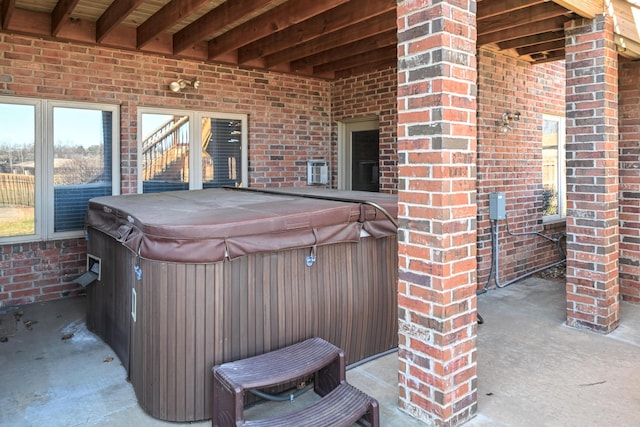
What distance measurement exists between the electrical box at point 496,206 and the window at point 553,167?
1.36 metres

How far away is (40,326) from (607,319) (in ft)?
15.6

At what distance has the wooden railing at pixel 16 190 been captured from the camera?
4367 mm

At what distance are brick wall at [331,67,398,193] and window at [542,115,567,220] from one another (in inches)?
80.9

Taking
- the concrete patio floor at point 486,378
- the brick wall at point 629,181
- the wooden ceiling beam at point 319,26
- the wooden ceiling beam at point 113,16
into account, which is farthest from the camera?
the brick wall at point 629,181

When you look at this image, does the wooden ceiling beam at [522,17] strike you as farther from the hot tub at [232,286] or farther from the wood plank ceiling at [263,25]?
the hot tub at [232,286]

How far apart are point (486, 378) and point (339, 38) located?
365 cm

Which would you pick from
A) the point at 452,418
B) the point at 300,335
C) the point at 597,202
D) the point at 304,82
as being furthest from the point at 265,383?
the point at 304,82

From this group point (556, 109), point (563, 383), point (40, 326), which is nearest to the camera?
point (563, 383)

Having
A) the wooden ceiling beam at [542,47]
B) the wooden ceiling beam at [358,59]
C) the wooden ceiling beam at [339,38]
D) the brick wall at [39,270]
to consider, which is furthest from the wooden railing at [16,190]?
the wooden ceiling beam at [542,47]

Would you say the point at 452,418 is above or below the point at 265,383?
below

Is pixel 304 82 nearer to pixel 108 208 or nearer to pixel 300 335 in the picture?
pixel 108 208

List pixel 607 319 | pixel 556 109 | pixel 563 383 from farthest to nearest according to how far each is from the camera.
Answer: pixel 556 109
pixel 607 319
pixel 563 383

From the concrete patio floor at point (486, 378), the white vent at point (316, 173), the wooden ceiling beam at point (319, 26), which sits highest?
the wooden ceiling beam at point (319, 26)

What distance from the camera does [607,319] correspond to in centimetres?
358
